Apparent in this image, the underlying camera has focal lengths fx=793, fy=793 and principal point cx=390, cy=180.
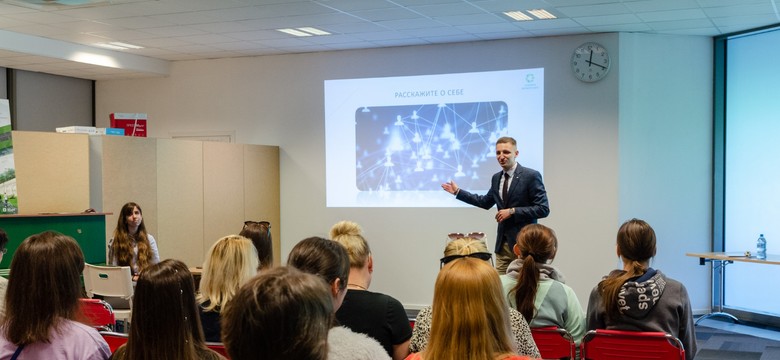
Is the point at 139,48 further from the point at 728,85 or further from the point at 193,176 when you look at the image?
the point at 728,85

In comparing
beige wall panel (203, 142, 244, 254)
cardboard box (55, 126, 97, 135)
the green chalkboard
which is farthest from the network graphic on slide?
the green chalkboard

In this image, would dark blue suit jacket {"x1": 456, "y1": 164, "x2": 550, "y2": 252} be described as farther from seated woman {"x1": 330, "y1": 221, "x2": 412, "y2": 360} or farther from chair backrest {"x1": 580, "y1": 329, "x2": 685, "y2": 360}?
seated woman {"x1": 330, "y1": 221, "x2": 412, "y2": 360}

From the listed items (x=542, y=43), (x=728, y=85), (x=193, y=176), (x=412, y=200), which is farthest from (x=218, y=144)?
(x=728, y=85)

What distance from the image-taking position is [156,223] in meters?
8.05

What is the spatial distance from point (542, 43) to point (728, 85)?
6.28 ft

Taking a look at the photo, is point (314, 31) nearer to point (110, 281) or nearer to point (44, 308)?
point (110, 281)

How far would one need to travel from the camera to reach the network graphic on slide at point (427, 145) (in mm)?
8570

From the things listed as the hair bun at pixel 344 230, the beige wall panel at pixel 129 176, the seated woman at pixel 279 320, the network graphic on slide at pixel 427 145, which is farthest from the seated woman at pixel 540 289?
the beige wall panel at pixel 129 176

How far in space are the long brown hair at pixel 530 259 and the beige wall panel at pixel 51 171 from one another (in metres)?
5.08

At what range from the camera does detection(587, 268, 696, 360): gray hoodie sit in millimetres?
3451

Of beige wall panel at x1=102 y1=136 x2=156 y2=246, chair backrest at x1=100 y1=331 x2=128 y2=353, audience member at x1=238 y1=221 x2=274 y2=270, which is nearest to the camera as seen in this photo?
chair backrest at x1=100 y1=331 x2=128 y2=353

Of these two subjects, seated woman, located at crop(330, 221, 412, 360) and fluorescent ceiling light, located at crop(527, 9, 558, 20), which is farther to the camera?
fluorescent ceiling light, located at crop(527, 9, 558, 20)

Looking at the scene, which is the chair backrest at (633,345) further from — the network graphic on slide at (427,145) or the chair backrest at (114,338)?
the network graphic on slide at (427,145)

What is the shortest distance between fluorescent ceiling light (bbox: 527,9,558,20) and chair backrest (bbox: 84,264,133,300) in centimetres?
405
